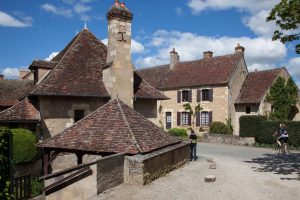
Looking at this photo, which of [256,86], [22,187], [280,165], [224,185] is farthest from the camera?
[256,86]

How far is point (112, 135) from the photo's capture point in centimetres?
1254

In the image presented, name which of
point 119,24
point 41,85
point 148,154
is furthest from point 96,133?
point 119,24

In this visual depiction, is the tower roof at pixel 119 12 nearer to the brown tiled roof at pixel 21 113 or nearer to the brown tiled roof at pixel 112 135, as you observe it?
the brown tiled roof at pixel 112 135

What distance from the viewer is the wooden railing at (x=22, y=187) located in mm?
12700

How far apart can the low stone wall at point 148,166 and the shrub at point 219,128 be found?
Answer: 1571 cm

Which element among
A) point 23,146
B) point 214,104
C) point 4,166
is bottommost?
point 23,146

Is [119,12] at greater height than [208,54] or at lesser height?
lesser

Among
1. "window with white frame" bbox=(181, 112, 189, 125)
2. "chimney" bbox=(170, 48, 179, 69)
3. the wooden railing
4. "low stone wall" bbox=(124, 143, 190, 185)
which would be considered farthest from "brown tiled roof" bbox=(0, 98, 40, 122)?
"chimney" bbox=(170, 48, 179, 69)

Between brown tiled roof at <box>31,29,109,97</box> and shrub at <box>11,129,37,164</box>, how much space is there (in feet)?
6.55

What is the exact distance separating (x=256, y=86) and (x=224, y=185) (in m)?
21.5

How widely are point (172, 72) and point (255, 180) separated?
2543 cm

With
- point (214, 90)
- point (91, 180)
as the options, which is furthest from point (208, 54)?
point (91, 180)

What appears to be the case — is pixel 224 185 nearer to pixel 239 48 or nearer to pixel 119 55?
pixel 119 55

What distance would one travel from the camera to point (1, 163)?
7.04 meters
